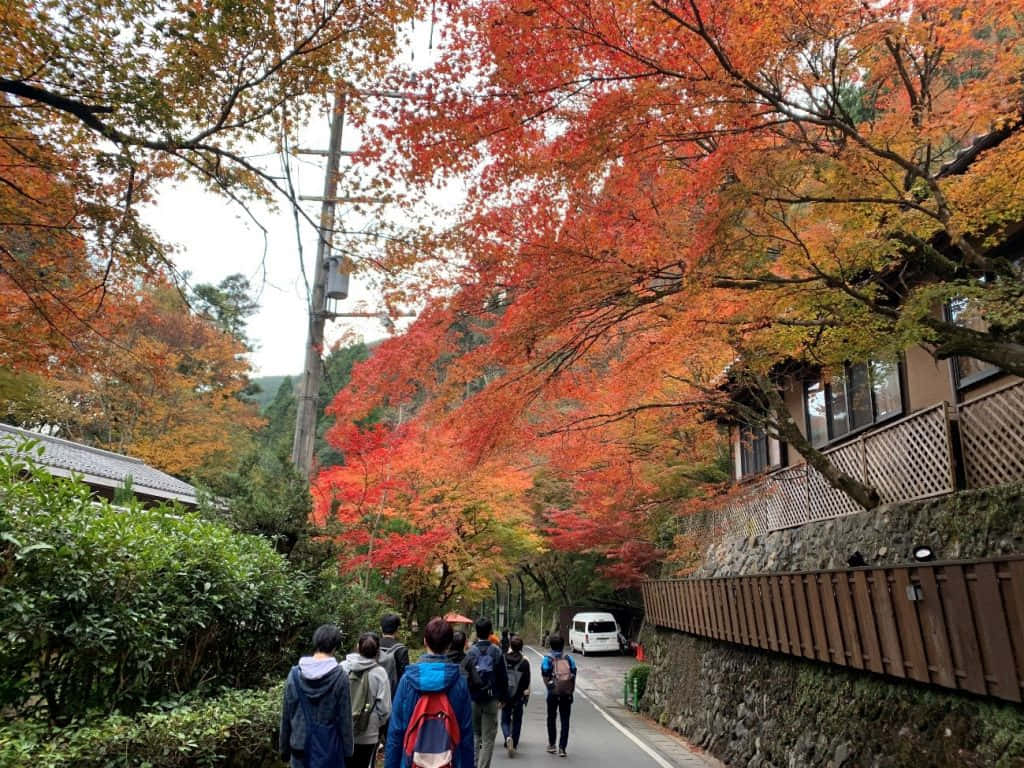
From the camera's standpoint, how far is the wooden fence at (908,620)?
591cm

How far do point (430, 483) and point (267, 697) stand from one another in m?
12.2

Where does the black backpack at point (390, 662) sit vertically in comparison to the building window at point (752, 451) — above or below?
below

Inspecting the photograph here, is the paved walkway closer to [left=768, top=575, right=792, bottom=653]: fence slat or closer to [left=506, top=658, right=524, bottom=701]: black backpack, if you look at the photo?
[left=506, top=658, right=524, bottom=701]: black backpack

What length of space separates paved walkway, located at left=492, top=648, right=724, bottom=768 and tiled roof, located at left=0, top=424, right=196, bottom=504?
7.89 meters

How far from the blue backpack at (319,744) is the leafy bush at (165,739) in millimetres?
1175

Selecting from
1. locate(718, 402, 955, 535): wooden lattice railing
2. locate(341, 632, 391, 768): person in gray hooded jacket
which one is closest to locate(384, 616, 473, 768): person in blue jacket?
locate(341, 632, 391, 768): person in gray hooded jacket

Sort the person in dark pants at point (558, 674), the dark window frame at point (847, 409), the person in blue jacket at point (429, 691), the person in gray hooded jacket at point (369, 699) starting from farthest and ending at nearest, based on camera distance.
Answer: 1. the dark window frame at point (847, 409)
2. the person in dark pants at point (558, 674)
3. the person in gray hooded jacket at point (369, 699)
4. the person in blue jacket at point (429, 691)

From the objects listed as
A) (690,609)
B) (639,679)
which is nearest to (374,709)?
(690,609)

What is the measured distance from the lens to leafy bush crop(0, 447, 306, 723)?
4.75 m

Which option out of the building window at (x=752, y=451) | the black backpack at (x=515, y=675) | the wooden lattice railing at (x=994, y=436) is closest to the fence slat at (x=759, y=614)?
the wooden lattice railing at (x=994, y=436)

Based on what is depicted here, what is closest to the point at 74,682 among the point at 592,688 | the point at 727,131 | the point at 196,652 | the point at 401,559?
the point at 196,652

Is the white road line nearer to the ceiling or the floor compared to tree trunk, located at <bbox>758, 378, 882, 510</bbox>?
nearer to the floor

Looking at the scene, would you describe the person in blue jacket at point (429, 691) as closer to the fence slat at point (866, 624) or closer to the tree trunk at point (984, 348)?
the tree trunk at point (984, 348)

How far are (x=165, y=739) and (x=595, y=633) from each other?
Answer: 102 feet
